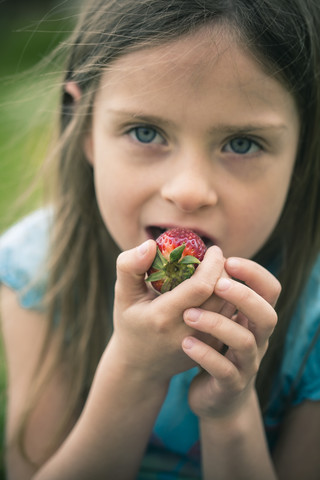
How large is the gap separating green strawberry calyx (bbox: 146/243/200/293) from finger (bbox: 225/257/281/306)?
0.25 ft

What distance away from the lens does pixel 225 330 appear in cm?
104

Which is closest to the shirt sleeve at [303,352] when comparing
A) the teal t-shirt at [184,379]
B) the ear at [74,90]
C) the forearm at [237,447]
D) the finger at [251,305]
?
the teal t-shirt at [184,379]

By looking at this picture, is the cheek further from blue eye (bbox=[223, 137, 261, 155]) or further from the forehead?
the forehead

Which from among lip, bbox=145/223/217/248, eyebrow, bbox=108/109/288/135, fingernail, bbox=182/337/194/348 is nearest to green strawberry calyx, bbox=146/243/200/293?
fingernail, bbox=182/337/194/348

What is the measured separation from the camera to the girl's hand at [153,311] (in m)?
1.02

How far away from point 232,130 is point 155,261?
1.24 ft

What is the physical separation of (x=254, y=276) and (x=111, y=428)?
1.85ft

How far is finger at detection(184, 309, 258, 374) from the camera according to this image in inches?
40.5

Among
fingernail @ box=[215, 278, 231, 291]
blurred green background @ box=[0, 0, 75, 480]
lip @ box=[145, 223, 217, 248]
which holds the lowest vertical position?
fingernail @ box=[215, 278, 231, 291]

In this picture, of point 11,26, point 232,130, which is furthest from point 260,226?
point 11,26

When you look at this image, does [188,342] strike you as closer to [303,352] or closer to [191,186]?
[191,186]

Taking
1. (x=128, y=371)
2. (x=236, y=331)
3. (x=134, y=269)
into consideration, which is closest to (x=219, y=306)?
(x=236, y=331)

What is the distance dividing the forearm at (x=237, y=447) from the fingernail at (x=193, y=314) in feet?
1.23

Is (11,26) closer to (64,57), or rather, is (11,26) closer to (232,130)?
(64,57)
